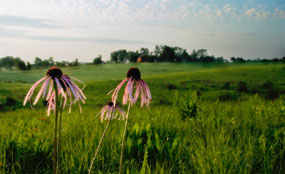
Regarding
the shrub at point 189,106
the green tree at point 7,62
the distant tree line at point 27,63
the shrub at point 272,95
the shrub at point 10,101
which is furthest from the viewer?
the green tree at point 7,62

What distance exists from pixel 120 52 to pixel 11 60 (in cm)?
5183

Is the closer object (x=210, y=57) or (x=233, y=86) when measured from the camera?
(x=233, y=86)

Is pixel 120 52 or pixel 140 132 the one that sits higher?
pixel 120 52

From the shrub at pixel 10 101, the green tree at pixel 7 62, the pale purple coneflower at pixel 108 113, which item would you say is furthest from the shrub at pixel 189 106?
the green tree at pixel 7 62

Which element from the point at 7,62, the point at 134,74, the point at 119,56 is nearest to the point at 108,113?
the point at 134,74

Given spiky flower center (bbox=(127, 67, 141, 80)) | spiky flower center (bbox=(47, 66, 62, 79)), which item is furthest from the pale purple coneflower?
spiky flower center (bbox=(47, 66, 62, 79))

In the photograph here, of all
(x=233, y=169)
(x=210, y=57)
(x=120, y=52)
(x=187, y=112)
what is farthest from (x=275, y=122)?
(x=120, y=52)

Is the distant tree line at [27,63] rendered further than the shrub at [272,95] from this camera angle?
Yes

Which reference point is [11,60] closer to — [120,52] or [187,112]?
[120,52]

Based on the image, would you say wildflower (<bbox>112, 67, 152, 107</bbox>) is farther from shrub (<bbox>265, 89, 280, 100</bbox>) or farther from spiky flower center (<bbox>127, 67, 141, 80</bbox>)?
shrub (<bbox>265, 89, 280, 100</bbox>)

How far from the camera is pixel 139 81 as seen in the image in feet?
6.16

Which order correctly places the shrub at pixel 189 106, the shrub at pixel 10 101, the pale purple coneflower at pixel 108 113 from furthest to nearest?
the shrub at pixel 10 101
the shrub at pixel 189 106
the pale purple coneflower at pixel 108 113

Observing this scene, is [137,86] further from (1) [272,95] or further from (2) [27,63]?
(2) [27,63]

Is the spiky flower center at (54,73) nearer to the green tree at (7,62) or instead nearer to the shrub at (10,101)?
the shrub at (10,101)
